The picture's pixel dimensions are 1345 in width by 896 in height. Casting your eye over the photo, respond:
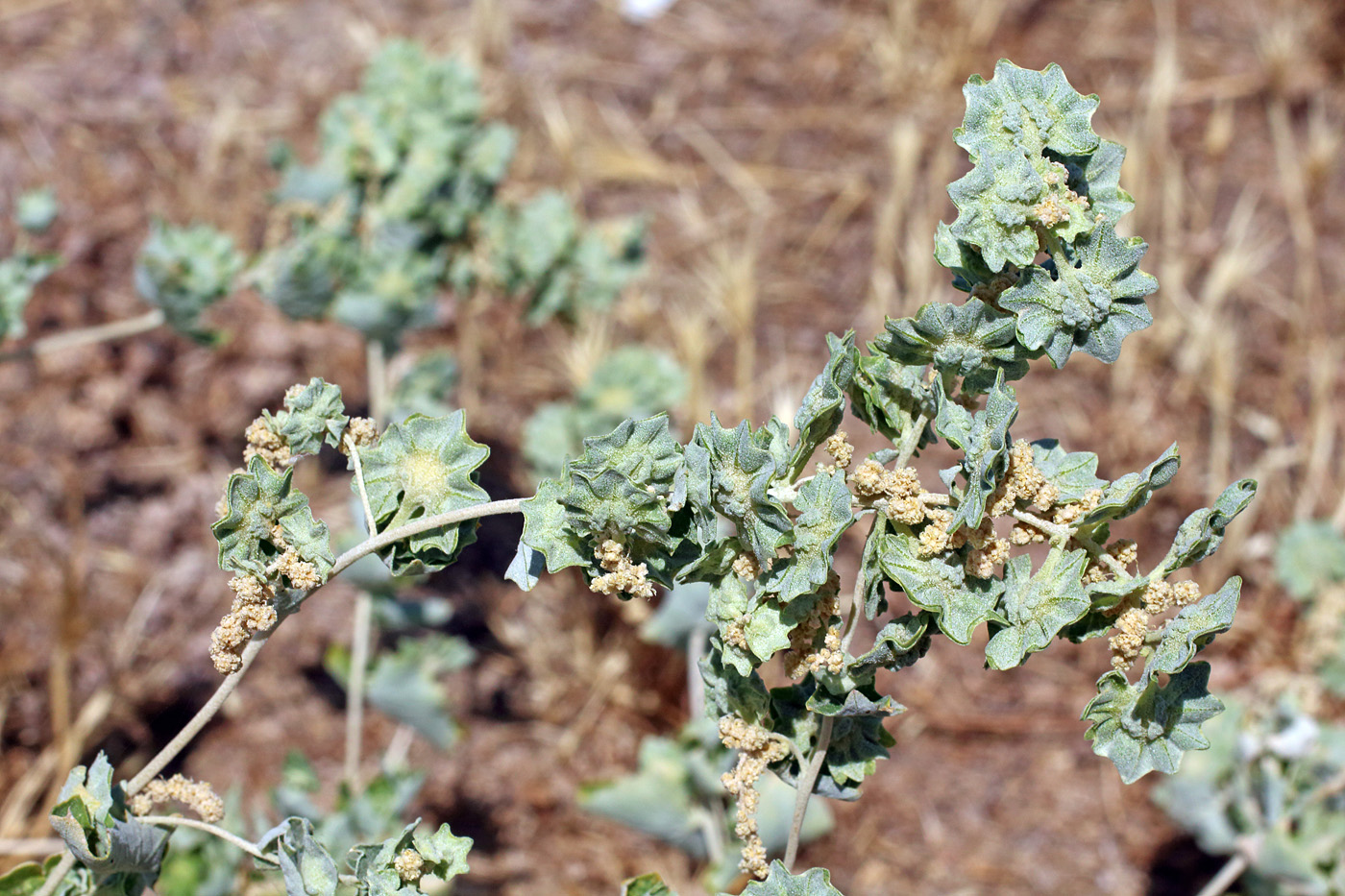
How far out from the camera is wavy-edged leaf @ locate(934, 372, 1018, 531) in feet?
3.02

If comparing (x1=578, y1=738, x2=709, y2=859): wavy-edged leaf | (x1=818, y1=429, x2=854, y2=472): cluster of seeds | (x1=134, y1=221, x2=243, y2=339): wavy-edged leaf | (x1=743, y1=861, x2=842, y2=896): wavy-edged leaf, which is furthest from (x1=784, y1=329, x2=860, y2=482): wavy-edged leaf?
(x1=134, y1=221, x2=243, y2=339): wavy-edged leaf

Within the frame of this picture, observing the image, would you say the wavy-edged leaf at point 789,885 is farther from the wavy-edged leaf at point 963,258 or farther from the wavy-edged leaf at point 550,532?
the wavy-edged leaf at point 963,258

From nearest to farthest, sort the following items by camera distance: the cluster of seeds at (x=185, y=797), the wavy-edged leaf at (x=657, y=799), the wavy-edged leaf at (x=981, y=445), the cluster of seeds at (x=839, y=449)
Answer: the wavy-edged leaf at (x=981, y=445) < the cluster of seeds at (x=839, y=449) < the cluster of seeds at (x=185, y=797) < the wavy-edged leaf at (x=657, y=799)

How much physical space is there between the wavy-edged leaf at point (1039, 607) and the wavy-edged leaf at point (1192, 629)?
0.07 m

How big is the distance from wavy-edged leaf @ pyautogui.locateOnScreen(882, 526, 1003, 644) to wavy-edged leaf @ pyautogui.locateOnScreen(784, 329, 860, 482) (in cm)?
10

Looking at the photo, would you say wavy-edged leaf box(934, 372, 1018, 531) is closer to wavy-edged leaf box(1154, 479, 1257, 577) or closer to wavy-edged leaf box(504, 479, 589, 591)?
wavy-edged leaf box(1154, 479, 1257, 577)

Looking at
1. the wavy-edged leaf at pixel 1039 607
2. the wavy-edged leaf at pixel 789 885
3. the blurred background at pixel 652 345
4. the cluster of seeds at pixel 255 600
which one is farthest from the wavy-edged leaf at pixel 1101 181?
the blurred background at pixel 652 345

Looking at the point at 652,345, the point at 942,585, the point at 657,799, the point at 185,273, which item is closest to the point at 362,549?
the point at 942,585

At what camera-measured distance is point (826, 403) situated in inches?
38.1

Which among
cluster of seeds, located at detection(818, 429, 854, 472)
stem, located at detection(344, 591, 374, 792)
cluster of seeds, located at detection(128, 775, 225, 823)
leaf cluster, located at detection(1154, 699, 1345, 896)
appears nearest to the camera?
cluster of seeds, located at detection(818, 429, 854, 472)

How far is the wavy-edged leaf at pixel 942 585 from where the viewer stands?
97 cm

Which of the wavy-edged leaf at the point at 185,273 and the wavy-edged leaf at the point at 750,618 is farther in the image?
the wavy-edged leaf at the point at 185,273

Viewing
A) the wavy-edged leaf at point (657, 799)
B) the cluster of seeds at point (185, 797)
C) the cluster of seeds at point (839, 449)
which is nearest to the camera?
the cluster of seeds at point (839, 449)

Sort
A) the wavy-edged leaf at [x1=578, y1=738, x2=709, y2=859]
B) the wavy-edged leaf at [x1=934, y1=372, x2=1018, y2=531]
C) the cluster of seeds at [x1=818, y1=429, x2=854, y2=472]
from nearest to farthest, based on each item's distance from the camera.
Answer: the wavy-edged leaf at [x1=934, y1=372, x2=1018, y2=531] < the cluster of seeds at [x1=818, y1=429, x2=854, y2=472] < the wavy-edged leaf at [x1=578, y1=738, x2=709, y2=859]
